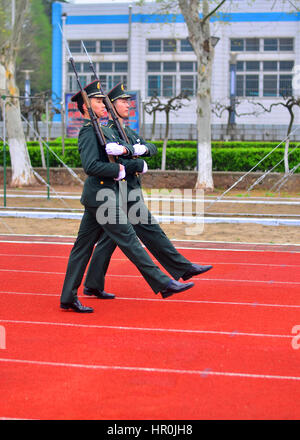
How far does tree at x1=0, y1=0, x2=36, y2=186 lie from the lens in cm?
2270

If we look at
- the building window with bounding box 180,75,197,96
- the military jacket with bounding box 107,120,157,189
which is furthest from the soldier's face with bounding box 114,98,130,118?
the building window with bounding box 180,75,197,96

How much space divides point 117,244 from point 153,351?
4.98ft

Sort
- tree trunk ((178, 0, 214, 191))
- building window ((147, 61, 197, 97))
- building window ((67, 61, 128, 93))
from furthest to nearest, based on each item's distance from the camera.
Result: building window ((67, 61, 128, 93)) → building window ((147, 61, 197, 97)) → tree trunk ((178, 0, 214, 191))

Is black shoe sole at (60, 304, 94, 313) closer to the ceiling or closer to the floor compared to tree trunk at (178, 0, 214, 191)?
closer to the floor

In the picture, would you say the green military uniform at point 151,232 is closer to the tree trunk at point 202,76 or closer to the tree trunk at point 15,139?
the tree trunk at point 202,76

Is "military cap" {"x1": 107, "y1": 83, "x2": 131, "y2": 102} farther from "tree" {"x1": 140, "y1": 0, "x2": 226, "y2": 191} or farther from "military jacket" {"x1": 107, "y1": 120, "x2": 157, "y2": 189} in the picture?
"tree" {"x1": 140, "y1": 0, "x2": 226, "y2": 191}

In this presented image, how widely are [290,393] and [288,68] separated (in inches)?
1571

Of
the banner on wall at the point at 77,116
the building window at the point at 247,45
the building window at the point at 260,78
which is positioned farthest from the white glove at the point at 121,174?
the building window at the point at 247,45

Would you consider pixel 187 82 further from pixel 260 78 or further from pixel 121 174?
pixel 121 174

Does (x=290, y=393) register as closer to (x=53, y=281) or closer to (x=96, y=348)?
(x=96, y=348)

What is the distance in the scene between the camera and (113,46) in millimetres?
45938

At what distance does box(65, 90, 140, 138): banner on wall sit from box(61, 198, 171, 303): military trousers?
61.9 feet

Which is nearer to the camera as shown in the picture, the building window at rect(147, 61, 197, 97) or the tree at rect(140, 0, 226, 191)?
the tree at rect(140, 0, 226, 191)

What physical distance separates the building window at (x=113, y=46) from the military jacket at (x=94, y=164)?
39.8 m
